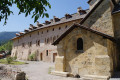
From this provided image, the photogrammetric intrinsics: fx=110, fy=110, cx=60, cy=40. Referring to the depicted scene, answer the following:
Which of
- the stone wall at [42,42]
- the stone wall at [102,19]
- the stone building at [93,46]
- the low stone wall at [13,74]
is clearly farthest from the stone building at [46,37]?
the low stone wall at [13,74]

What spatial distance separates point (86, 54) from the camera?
10.0 m

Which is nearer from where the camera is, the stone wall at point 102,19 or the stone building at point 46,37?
the stone wall at point 102,19

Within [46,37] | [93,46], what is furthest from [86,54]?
[46,37]

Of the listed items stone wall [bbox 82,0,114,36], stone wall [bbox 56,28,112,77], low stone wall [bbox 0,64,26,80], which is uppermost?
stone wall [bbox 82,0,114,36]

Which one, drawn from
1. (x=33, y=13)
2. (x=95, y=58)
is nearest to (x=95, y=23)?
(x=95, y=58)

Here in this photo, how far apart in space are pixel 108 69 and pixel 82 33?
3.86 m

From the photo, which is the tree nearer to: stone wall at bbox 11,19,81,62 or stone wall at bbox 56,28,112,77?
stone wall at bbox 56,28,112,77

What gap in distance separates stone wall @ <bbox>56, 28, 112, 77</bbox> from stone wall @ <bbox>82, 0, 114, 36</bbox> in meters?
1.96

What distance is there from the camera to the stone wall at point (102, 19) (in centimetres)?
1076

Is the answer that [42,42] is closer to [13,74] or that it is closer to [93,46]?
[13,74]

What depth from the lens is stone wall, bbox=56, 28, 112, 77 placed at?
8.84 metres

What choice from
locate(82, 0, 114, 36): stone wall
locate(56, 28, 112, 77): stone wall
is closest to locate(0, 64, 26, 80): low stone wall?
locate(56, 28, 112, 77): stone wall

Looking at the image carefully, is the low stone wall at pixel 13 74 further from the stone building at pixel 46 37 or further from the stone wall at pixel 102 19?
the stone building at pixel 46 37

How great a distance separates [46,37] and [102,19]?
22.0 metres
